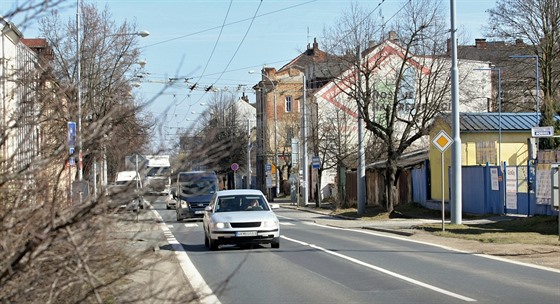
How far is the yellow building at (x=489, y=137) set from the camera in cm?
3406

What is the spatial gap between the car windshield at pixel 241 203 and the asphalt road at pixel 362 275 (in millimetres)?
1053

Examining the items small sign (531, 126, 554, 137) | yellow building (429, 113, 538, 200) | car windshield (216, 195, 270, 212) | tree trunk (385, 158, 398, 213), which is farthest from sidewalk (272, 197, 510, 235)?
car windshield (216, 195, 270, 212)

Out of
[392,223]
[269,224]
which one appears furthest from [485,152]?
[269,224]

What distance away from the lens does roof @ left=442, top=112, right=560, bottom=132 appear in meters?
34.0

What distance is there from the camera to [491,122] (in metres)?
34.4

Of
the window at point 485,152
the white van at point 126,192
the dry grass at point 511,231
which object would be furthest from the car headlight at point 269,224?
the window at point 485,152

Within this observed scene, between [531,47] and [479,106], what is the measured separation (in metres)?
10.1

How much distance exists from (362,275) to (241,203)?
7.10 meters

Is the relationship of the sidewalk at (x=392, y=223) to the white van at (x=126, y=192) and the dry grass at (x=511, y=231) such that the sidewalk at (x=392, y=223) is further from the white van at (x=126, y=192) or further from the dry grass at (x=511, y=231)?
the white van at (x=126, y=192)

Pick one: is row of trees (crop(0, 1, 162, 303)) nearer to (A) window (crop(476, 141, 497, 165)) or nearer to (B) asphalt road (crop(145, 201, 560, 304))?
(B) asphalt road (crop(145, 201, 560, 304))

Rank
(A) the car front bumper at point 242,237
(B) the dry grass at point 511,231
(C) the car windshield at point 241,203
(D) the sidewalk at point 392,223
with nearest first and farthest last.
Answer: (A) the car front bumper at point 242,237
(B) the dry grass at point 511,231
(C) the car windshield at point 241,203
(D) the sidewalk at point 392,223

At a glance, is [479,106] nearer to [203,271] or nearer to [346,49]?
[346,49]

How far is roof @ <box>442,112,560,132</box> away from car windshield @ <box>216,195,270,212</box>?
51.9 ft

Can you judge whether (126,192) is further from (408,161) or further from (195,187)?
(408,161)
